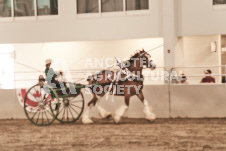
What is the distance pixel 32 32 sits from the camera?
68.7ft

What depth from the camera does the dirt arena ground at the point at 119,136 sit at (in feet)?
36.0

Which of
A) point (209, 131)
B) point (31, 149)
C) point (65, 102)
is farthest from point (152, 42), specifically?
point (31, 149)

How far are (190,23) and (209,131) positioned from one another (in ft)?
23.1

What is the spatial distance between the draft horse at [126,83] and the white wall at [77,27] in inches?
199

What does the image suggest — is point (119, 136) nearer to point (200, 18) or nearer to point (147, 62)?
point (147, 62)

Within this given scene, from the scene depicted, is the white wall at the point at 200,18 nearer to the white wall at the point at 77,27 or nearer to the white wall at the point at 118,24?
the white wall at the point at 118,24

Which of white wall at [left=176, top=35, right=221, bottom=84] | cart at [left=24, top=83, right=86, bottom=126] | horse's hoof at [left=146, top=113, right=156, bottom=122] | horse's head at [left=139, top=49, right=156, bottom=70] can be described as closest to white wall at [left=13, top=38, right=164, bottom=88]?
white wall at [left=176, top=35, right=221, bottom=84]

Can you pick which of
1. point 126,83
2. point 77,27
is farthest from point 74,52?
point 126,83

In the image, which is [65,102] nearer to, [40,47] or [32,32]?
[32,32]

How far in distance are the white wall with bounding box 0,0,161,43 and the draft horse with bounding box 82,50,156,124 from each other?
505 centimetres

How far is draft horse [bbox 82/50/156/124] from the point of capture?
1462 centimetres

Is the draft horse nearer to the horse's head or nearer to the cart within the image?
the horse's head

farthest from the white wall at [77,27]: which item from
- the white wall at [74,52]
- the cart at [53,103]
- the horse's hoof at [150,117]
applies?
the horse's hoof at [150,117]

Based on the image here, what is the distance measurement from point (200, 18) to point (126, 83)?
5800 millimetres
